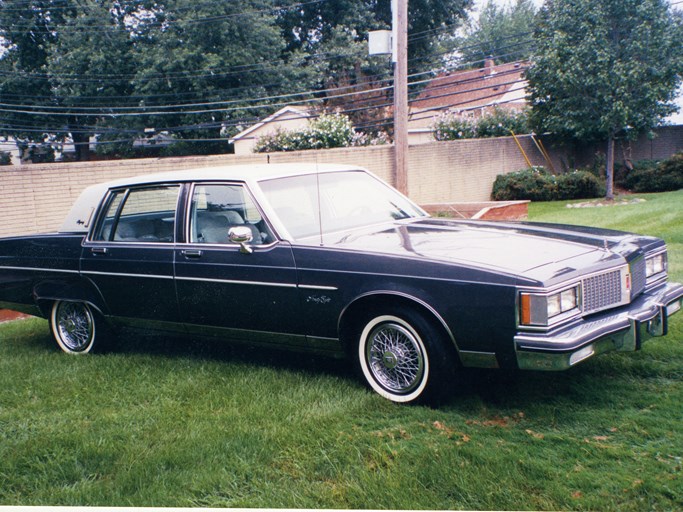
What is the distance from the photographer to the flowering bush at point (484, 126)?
86.8 feet

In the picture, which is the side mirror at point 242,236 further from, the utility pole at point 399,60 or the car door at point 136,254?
the utility pole at point 399,60

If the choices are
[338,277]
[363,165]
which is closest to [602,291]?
[338,277]

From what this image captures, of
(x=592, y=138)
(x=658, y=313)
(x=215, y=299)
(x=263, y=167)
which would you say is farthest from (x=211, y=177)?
(x=592, y=138)

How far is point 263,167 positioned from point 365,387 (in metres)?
1.98

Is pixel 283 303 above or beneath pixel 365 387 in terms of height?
above

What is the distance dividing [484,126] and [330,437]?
23.8 meters

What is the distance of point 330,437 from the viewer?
13.2 ft

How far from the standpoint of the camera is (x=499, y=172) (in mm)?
23484

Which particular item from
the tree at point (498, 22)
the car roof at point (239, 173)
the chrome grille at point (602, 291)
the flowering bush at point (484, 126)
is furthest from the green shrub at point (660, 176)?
the tree at point (498, 22)

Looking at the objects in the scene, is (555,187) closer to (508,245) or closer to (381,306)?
(508,245)

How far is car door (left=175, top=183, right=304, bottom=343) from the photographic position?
16.4 feet

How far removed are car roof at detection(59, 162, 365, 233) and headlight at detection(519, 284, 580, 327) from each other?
2243 mm

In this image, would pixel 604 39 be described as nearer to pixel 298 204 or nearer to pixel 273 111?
pixel 298 204

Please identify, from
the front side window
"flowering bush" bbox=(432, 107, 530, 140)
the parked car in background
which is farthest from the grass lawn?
"flowering bush" bbox=(432, 107, 530, 140)
